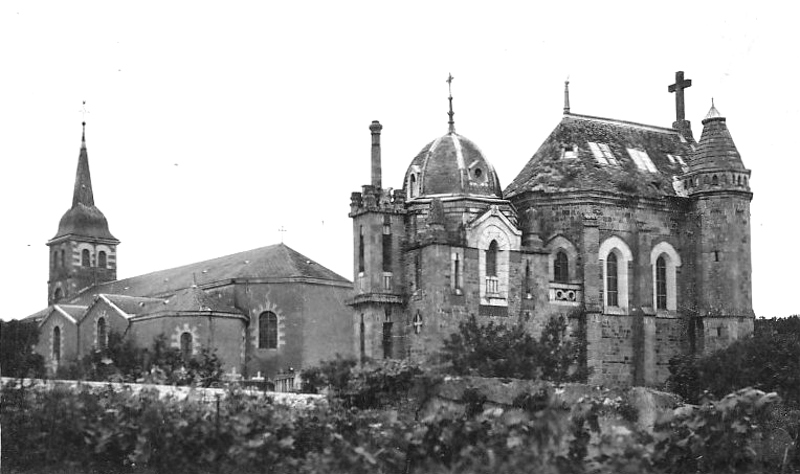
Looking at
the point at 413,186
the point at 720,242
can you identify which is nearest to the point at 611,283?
the point at 720,242

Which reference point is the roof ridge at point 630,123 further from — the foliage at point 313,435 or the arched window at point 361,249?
the foliage at point 313,435

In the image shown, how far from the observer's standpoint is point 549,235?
55094 millimetres

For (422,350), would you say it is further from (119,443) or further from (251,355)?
(119,443)

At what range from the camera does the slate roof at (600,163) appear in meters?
56.0

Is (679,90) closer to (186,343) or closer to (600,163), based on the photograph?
(600,163)

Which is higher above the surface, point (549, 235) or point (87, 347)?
point (549, 235)

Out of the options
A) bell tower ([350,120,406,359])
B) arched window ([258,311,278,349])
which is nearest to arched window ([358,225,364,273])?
bell tower ([350,120,406,359])

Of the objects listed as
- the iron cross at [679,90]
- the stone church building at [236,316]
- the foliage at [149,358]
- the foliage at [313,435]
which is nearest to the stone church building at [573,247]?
the iron cross at [679,90]

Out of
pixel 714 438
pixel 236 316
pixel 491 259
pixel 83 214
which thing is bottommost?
pixel 714 438

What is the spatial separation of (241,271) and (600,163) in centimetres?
2105

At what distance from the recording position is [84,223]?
9294cm

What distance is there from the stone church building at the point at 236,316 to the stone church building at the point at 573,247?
1100 cm

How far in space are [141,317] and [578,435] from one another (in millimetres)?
44754

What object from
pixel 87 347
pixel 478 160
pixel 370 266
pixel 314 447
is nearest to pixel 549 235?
pixel 478 160
